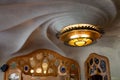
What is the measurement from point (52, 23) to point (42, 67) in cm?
117

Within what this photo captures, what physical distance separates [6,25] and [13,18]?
0.25m

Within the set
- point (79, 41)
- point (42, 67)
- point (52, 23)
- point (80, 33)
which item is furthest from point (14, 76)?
point (80, 33)

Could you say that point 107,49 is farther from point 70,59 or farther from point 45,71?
point 45,71

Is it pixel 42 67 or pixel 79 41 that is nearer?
pixel 79 41

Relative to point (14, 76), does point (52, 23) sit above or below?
above

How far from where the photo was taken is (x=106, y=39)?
12.4 ft

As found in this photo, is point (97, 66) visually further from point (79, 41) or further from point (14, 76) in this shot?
point (14, 76)

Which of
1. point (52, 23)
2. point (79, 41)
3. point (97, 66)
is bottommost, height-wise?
point (97, 66)

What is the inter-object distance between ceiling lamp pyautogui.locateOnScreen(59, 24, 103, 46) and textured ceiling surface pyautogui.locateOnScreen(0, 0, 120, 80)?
0.14 meters

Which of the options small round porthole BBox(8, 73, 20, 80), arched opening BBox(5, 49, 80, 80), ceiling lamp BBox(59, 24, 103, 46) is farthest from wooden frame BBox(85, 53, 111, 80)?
small round porthole BBox(8, 73, 20, 80)

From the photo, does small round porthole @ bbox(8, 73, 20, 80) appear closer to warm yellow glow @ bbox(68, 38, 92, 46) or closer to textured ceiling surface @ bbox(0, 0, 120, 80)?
textured ceiling surface @ bbox(0, 0, 120, 80)

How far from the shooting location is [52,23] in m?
3.12

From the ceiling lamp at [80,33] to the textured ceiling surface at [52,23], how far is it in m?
0.14

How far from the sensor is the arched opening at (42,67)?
385cm
